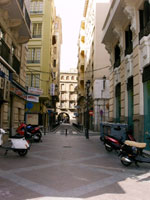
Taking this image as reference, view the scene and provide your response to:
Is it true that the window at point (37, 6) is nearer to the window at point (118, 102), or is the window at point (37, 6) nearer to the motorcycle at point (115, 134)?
the window at point (118, 102)

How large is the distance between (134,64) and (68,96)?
65908 millimetres

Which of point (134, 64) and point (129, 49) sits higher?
point (129, 49)

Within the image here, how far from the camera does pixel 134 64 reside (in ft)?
39.4

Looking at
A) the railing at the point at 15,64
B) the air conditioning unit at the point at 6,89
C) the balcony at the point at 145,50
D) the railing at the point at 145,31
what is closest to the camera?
the balcony at the point at 145,50

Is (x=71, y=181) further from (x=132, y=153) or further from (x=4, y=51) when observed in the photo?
(x=4, y=51)

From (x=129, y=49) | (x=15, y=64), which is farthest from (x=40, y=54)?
(x=129, y=49)

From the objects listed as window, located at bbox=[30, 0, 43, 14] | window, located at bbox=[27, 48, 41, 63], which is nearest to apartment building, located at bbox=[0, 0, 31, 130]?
window, located at bbox=[27, 48, 41, 63]

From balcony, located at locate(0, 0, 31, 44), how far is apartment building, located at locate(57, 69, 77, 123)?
196 ft

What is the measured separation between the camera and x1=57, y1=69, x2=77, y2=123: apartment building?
76.0 metres

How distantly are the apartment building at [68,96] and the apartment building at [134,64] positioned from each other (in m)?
59.5

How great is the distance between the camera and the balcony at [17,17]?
35.5 ft

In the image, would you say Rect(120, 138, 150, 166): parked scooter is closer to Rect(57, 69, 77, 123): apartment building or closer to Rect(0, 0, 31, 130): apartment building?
Rect(0, 0, 31, 130): apartment building

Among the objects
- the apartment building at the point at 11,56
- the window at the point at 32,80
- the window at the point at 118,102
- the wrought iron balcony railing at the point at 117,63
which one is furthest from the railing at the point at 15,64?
the window at the point at 32,80

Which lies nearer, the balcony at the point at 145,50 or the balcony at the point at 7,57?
the balcony at the point at 145,50
